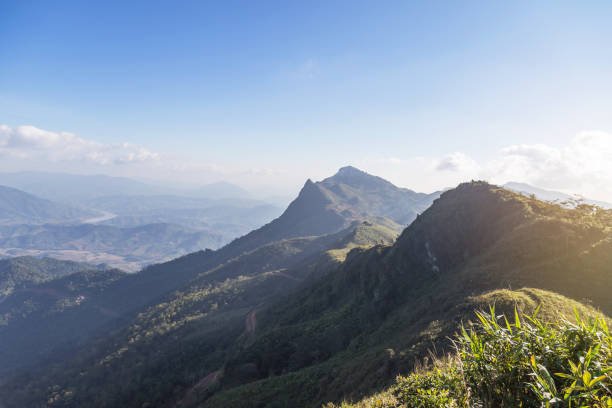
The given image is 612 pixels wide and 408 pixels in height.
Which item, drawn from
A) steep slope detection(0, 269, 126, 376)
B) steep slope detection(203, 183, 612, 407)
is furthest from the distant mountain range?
steep slope detection(0, 269, 126, 376)

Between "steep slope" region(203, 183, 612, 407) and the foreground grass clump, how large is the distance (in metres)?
15.4

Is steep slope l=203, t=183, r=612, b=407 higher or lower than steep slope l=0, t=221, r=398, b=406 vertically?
higher

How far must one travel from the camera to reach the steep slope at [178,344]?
56344 mm

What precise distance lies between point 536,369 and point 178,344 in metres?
83.8

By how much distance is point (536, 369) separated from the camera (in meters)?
5.37

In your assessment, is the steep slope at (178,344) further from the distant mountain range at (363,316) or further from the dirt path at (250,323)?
the distant mountain range at (363,316)

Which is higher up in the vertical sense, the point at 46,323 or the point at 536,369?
the point at 536,369

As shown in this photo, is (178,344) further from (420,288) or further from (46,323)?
(46,323)

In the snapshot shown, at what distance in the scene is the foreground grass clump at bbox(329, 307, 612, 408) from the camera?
4.73 m

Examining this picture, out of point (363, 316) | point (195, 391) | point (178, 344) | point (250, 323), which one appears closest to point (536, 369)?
point (363, 316)

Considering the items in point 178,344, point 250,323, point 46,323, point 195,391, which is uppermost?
point 250,323

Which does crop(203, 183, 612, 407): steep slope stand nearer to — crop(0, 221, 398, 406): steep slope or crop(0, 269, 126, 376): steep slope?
crop(0, 221, 398, 406): steep slope

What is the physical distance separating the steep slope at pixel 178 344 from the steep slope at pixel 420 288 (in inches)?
609

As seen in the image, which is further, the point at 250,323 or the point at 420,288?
the point at 250,323
